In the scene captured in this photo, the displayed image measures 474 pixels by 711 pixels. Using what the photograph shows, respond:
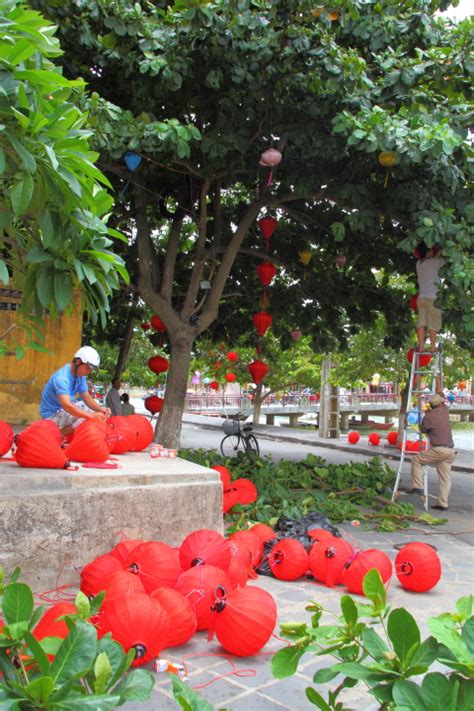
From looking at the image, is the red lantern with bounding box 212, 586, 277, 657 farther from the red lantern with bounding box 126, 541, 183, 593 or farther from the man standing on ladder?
the man standing on ladder

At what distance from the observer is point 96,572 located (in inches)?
161

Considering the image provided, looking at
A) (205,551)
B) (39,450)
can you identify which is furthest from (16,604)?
(39,450)

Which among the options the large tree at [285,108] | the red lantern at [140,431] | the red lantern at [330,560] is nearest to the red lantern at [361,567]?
the red lantern at [330,560]

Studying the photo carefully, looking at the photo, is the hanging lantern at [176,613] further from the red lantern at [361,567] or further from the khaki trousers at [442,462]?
the khaki trousers at [442,462]

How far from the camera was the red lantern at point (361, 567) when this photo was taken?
4.82 m

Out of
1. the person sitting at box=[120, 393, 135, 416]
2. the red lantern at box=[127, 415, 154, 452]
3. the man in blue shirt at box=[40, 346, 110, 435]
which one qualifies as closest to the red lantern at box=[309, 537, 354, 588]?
the man in blue shirt at box=[40, 346, 110, 435]

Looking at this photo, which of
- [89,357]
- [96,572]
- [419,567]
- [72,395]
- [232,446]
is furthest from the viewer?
[232,446]

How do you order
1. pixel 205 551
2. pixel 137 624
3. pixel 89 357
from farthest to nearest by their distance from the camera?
1. pixel 89 357
2. pixel 205 551
3. pixel 137 624

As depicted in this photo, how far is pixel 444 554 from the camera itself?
6707 millimetres

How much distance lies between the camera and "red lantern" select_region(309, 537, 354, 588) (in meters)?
5.07

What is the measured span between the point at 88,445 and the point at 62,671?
3.50 meters

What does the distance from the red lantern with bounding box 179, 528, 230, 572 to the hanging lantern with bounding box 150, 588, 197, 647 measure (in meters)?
0.60

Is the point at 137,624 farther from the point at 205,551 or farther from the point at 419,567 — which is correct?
the point at 419,567

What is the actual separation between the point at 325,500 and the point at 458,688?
23.4 feet
